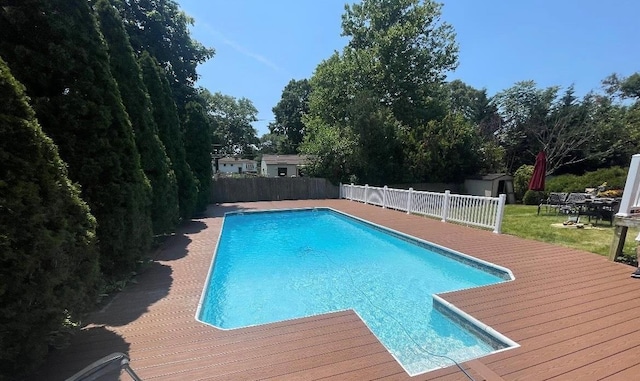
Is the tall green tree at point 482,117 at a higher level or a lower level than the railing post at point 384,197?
higher

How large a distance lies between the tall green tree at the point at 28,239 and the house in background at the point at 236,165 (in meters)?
46.7

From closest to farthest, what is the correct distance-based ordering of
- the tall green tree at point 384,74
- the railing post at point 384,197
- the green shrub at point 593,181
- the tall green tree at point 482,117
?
the railing post at point 384,197
the green shrub at point 593,181
the tall green tree at point 384,74
the tall green tree at point 482,117

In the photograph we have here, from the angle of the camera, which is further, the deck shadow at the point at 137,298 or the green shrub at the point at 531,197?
the green shrub at the point at 531,197

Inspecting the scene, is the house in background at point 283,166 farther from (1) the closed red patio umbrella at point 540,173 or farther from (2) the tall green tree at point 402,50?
(1) the closed red patio umbrella at point 540,173

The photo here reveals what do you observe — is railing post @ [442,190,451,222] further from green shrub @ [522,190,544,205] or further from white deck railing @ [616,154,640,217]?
green shrub @ [522,190,544,205]

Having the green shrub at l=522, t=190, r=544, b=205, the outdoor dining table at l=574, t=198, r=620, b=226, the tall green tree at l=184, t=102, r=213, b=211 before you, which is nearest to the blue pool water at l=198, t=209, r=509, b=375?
the tall green tree at l=184, t=102, r=213, b=211

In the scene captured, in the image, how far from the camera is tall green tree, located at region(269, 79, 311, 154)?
42.1 meters

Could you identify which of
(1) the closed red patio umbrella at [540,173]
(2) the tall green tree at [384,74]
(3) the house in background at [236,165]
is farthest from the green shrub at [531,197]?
(3) the house in background at [236,165]

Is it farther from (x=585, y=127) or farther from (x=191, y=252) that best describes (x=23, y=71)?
(x=585, y=127)

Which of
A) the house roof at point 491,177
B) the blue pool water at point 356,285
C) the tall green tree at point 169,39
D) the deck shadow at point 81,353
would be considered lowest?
the blue pool water at point 356,285

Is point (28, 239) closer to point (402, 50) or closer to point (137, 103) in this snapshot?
point (137, 103)

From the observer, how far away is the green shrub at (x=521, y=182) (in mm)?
16406

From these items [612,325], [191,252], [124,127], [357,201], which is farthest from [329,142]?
[612,325]

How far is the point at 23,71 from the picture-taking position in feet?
10.9
